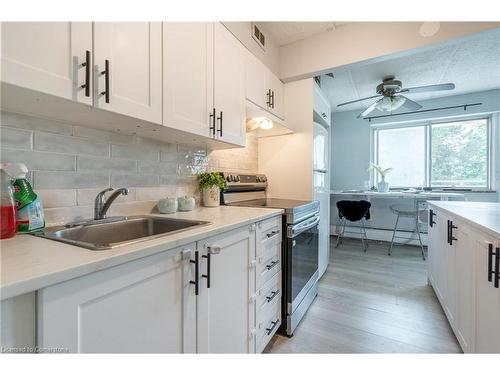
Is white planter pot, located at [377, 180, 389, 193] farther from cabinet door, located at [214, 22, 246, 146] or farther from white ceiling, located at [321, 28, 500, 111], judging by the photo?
cabinet door, located at [214, 22, 246, 146]

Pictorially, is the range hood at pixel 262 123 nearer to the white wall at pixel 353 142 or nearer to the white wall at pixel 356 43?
the white wall at pixel 356 43

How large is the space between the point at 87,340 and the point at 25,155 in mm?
832

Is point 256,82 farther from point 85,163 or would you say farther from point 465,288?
point 465,288

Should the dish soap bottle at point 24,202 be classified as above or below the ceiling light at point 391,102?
below

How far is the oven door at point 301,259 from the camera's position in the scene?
1627 millimetres

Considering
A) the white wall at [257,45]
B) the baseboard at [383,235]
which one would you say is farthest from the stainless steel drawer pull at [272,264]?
the baseboard at [383,235]

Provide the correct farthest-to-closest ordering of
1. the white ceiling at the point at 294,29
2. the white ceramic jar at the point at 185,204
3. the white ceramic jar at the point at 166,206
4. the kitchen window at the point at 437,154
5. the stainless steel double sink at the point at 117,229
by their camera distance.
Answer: the kitchen window at the point at 437,154 < the white ceiling at the point at 294,29 < the white ceramic jar at the point at 185,204 < the white ceramic jar at the point at 166,206 < the stainless steel double sink at the point at 117,229

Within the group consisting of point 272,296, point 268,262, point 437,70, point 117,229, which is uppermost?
point 437,70

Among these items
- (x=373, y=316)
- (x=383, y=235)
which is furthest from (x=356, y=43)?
(x=383, y=235)

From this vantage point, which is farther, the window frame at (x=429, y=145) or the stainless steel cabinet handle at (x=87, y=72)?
the window frame at (x=429, y=145)

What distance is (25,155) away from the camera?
0.96 metres

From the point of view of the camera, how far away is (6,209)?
0.79m

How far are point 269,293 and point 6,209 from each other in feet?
4.44
